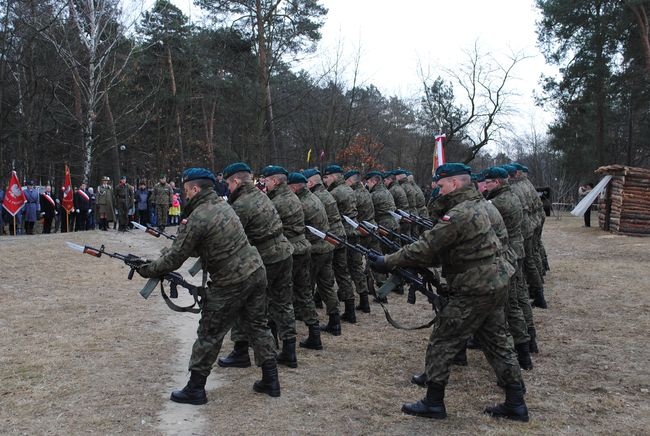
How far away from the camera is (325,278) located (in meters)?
7.98

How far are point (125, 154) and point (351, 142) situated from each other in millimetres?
14838

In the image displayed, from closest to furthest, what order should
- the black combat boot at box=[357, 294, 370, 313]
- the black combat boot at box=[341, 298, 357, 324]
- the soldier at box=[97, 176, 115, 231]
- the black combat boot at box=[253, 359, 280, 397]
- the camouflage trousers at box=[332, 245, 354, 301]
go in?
the black combat boot at box=[253, 359, 280, 397]
the camouflage trousers at box=[332, 245, 354, 301]
the black combat boot at box=[341, 298, 357, 324]
the black combat boot at box=[357, 294, 370, 313]
the soldier at box=[97, 176, 115, 231]

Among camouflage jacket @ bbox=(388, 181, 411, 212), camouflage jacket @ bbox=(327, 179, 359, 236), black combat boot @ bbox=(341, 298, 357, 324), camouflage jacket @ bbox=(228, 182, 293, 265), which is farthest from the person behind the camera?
camouflage jacket @ bbox=(388, 181, 411, 212)

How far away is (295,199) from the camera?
7.29 meters

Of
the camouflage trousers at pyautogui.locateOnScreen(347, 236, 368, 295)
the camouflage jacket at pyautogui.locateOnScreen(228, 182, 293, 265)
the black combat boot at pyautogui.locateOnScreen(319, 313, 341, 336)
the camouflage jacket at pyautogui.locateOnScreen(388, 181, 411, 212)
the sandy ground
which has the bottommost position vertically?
the sandy ground

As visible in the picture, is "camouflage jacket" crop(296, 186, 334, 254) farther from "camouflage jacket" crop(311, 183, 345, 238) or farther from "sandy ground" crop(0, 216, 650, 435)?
"sandy ground" crop(0, 216, 650, 435)

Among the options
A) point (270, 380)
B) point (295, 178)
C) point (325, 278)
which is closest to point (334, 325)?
point (325, 278)

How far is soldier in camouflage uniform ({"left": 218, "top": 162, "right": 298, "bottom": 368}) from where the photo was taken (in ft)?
20.5

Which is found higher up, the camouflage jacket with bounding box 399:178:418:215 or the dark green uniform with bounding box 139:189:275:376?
the camouflage jacket with bounding box 399:178:418:215

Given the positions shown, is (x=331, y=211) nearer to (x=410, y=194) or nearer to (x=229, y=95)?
(x=410, y=194)

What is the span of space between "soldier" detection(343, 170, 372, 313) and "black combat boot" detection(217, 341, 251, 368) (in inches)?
119

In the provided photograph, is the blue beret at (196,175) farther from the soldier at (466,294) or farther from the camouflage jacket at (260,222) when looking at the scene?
the soldier at (466,294)

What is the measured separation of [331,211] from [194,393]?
3.99 metres

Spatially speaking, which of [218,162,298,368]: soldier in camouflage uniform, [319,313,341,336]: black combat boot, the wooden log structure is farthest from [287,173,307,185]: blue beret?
the wooden log structure
